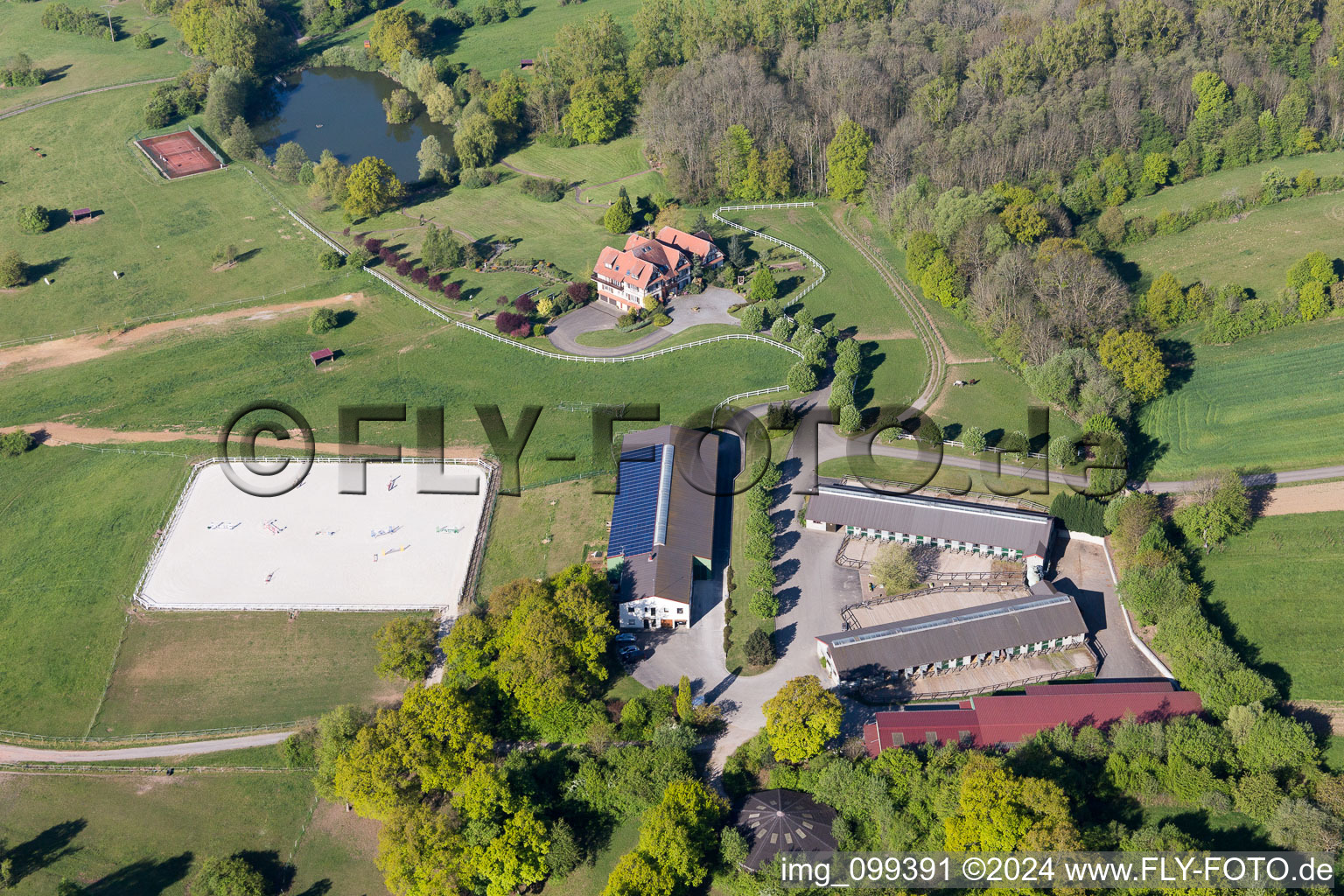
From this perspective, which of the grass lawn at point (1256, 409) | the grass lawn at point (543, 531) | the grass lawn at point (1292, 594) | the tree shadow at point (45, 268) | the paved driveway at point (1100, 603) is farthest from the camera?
the tree shadow at point (45, 268)

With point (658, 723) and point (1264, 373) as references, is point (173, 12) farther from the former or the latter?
point (1264, 373)

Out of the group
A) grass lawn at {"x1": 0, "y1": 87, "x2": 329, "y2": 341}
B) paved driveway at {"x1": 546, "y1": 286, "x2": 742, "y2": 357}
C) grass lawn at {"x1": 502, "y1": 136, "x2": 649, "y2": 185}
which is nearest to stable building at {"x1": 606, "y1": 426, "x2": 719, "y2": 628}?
paved driveway at {"x1": 546, "y1": 286, "x2": 742, "y2": 357}

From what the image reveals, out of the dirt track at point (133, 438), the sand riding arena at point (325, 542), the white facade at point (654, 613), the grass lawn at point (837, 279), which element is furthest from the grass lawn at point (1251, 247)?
the dirt track at point (133, 438)

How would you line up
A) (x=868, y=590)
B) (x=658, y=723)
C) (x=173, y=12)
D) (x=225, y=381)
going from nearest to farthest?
(x=658, y=723) < (x=868, y=590) < (x=225, y=381) < (x=173, y=12)

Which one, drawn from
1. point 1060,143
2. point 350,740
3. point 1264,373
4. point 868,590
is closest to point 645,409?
point 868,590

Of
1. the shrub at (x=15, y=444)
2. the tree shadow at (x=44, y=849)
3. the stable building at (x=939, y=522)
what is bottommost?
the tree shadow at (x=44, y=849)

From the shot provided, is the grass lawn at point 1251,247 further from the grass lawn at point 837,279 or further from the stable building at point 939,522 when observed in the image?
the stable building at point 939,522

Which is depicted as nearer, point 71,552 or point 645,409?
point 71,552

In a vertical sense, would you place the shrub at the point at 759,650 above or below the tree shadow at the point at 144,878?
above
